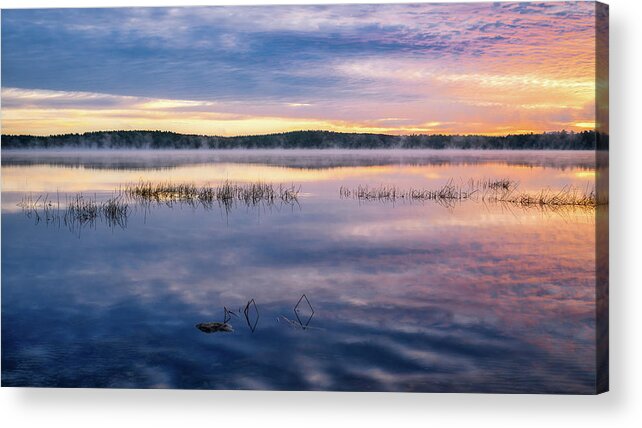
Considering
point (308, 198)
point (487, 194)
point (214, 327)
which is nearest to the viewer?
point (214, 327)

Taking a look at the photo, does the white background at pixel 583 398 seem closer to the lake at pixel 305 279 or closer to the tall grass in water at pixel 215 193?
the lake at pixel 305 279

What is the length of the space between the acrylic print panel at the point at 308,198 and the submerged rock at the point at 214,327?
0.02 meters

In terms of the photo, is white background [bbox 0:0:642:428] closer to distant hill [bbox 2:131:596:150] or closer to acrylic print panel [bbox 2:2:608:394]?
acrylic print panel [bbox 2:2:608:394]

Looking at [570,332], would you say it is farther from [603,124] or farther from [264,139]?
[264,139]

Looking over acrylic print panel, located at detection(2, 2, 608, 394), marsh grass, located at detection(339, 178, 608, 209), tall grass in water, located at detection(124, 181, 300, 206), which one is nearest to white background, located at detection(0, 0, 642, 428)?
acrylic print panel, located at detection(2, 2, 608, 394)

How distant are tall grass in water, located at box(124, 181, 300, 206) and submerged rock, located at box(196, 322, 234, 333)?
1.01 m

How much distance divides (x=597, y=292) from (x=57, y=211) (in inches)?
169

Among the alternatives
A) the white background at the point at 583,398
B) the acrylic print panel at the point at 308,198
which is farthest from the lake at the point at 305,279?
the white background at the point at 583,398

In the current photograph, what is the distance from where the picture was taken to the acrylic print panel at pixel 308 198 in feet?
20.9

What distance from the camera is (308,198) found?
698 centimetres

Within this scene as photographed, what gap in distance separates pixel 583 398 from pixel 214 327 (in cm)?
287

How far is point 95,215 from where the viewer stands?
6.91 m

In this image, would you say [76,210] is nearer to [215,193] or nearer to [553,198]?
[215,193]

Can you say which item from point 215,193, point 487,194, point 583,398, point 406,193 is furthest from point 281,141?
point 583,398
